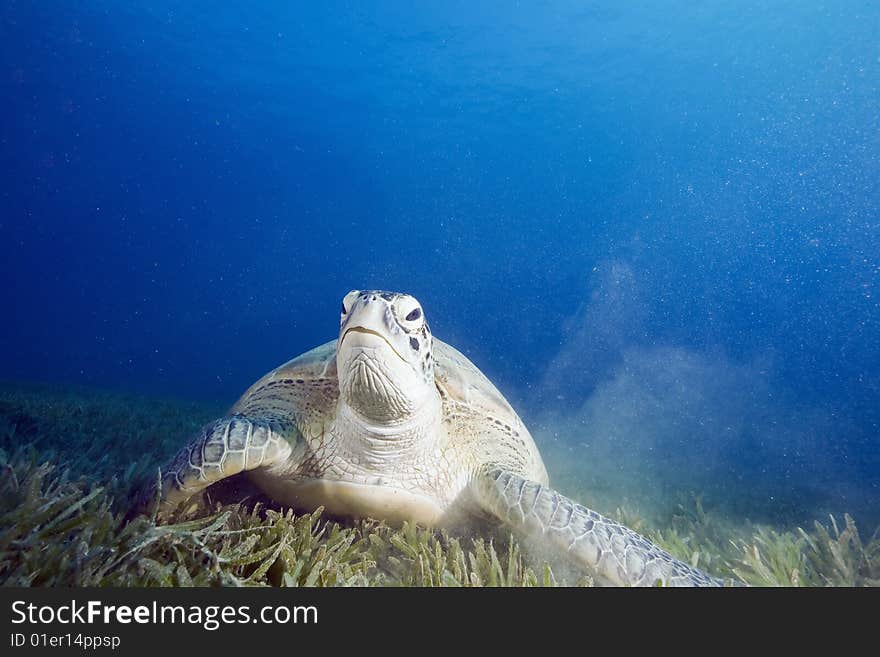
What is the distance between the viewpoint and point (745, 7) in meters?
26.9

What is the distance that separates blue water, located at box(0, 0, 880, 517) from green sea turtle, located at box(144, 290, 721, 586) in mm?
5024

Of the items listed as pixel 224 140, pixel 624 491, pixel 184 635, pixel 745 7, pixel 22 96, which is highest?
pixel 224 140

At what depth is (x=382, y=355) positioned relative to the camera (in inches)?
80.0

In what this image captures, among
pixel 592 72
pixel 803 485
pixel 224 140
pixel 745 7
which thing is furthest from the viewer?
pixel 224 140

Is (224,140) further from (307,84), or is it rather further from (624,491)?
(624,491)

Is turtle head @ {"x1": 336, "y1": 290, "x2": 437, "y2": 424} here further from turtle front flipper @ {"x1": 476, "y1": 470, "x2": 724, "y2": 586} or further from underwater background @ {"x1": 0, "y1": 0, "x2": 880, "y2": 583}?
underwater background @ {"x1": 0, "y1": 0, "x2": 880, "y2": 583}

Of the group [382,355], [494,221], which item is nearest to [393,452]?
[382,355]

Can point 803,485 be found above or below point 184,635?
above

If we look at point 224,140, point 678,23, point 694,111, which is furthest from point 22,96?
point 694,111

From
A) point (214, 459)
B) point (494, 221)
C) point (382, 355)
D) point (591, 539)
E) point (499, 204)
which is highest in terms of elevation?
point (494, 221)

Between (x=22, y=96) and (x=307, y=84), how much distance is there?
27.5 m

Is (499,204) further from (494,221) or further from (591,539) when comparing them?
(591,539)

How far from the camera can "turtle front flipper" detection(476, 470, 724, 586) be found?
5.95 feet

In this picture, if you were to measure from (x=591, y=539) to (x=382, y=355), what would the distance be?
1.24m
